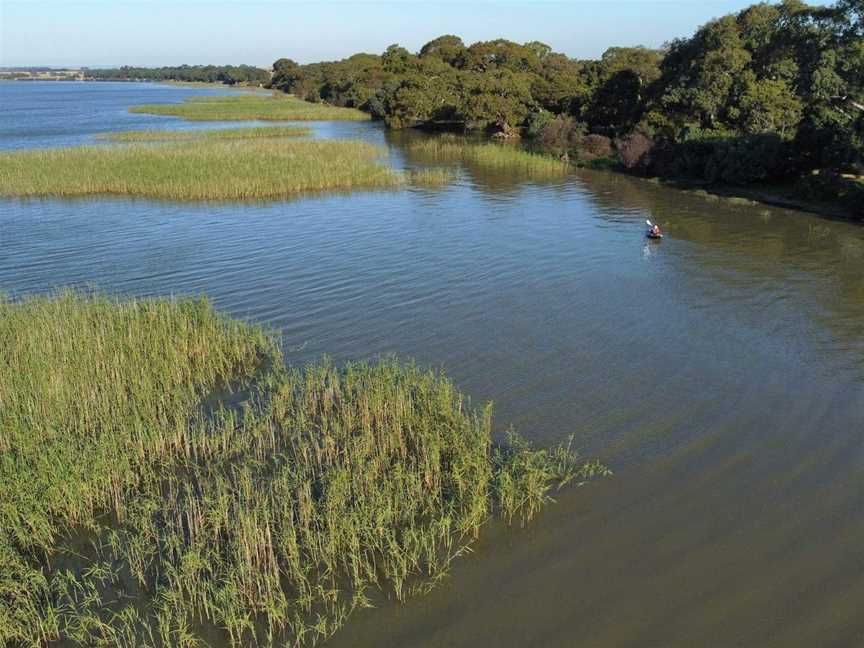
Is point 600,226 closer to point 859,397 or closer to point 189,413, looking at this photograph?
point 859,397

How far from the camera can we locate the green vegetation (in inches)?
254

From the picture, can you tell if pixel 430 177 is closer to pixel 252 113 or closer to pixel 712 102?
pixel 712 102

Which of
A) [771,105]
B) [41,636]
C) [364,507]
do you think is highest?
[771,105]

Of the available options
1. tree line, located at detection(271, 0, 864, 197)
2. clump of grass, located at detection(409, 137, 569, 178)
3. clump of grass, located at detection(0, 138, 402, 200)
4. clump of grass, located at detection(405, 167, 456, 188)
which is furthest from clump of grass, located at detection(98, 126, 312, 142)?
clump of grass, located at detection(405, 167, 456, 188)

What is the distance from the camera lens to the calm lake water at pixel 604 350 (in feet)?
22.0

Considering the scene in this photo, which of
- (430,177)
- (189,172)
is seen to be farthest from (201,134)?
(430,177)

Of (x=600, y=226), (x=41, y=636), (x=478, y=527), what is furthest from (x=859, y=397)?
(x=600, y=226)

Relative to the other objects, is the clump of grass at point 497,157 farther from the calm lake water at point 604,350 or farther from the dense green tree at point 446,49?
the dense green tree at point 446,49

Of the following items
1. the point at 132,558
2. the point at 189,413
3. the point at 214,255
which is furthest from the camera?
the point at 214,255

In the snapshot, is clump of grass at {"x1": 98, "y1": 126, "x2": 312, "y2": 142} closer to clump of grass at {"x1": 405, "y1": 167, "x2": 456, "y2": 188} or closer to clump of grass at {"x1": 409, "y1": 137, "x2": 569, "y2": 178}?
clump of grass at {"x1": 409, "y1": 137, "x2": 569, "y2": 178}

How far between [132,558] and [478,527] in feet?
12.3

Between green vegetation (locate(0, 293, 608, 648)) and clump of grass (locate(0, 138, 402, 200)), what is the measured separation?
17.2 m

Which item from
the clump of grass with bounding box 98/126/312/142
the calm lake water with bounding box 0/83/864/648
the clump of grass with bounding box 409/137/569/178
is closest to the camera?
the calm lake water with bounding box 0/83/864/648

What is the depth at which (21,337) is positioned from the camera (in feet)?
A: 36.3
